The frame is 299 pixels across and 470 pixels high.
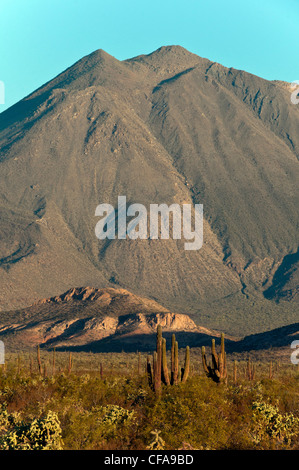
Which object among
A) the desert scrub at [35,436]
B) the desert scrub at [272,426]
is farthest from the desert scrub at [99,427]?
the desert scrub at [272,426]

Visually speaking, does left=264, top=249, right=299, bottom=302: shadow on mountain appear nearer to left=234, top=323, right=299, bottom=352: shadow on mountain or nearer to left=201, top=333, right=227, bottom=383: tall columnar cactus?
left=234, top=323, right=299, bottom=352: shadow on mountain

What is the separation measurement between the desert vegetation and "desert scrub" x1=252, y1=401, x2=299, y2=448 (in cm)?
4

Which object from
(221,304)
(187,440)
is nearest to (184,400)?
(187,440)

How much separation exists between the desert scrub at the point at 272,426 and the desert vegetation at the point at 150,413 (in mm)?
37

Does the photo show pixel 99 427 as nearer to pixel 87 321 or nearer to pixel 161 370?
pixel 161 370

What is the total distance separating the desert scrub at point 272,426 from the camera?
23.4 meters

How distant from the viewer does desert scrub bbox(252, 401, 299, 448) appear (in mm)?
23366

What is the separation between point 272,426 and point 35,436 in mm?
9701

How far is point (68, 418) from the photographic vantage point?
22016mm

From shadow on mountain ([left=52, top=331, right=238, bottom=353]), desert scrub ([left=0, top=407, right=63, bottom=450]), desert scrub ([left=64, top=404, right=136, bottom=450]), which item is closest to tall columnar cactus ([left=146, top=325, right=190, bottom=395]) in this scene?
desert scrub ([left=64, top=404, right=136, bottom=450])

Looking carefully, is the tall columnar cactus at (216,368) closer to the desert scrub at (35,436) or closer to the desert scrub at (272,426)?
the desert scrub at (272,426)

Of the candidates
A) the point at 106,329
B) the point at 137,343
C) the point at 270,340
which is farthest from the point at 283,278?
the point at 270,340

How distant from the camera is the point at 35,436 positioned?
2017 cm
